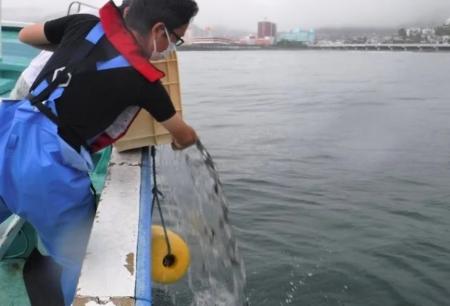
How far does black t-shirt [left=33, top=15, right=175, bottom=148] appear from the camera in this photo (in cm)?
266

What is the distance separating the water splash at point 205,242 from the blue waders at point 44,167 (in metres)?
1.87

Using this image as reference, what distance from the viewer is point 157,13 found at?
8.70ft

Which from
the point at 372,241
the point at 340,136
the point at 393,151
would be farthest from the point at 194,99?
the point at 372,241

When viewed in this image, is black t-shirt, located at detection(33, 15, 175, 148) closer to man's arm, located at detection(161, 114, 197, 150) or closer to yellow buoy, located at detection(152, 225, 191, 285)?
man's arm, located at detection(161, 114, 197, 150)

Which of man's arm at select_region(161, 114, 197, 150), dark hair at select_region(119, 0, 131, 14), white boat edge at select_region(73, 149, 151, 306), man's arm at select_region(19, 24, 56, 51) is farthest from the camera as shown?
man's arm at select_region(19, 24, 56, 51)

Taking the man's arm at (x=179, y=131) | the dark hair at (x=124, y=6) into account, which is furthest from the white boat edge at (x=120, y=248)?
the dark hair at (x=124, y=6)

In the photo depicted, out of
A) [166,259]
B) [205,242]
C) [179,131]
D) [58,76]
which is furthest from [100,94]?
[205,242]

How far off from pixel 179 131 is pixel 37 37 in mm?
1051

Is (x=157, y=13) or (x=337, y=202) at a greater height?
(x=157, y=13)

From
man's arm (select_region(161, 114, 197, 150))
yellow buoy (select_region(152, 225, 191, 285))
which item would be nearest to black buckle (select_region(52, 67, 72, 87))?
man's arm (select_region(161, 114, 197, 150))

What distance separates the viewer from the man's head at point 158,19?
265cm

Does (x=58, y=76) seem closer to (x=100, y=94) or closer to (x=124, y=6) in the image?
(x=100, y=94)

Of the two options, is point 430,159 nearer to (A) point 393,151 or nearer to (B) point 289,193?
(A) point 393,151

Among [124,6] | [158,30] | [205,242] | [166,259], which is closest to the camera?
[158,30]
